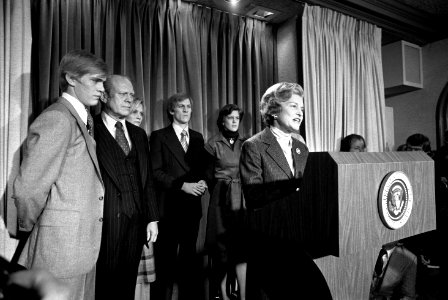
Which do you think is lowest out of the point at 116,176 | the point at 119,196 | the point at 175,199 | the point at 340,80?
the point at 175,199

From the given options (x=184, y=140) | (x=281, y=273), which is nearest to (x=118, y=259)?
(x=281, y=273)

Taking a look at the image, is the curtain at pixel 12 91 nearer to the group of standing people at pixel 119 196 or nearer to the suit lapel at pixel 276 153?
the group of standing people at pixel 119 196

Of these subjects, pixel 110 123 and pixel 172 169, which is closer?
pixel 110 123

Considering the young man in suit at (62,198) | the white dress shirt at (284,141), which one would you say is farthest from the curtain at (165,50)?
the white dress shirt at (284,141)

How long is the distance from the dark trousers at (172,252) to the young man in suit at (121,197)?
54 centimetres

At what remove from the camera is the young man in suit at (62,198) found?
1.37 m

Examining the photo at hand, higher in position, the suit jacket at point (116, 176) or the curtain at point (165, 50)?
the curtain at point (165, 50)

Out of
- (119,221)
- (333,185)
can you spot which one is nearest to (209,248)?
(119,221)

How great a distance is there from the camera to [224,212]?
2531 mm

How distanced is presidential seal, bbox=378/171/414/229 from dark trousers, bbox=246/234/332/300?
29 cm

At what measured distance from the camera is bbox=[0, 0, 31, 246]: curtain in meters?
2.04

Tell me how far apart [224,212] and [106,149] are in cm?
112

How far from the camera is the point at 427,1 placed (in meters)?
3.59

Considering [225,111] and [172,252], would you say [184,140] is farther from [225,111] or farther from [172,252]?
[172,252]
